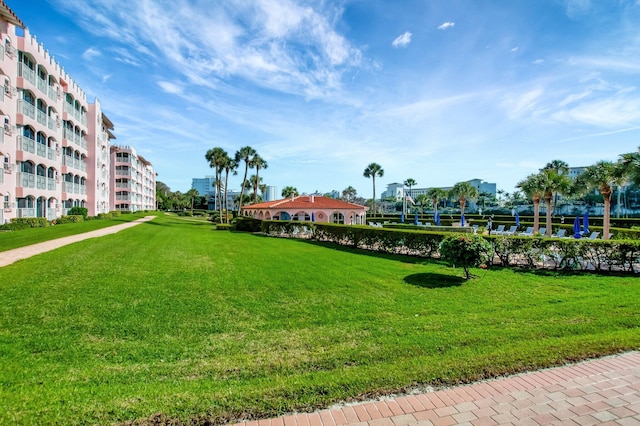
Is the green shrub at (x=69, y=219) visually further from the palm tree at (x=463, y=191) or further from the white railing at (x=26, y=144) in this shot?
the palm tree at (x=463, y=191)

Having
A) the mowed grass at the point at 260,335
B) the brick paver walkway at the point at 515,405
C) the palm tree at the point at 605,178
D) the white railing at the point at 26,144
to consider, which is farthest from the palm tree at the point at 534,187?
the white railing at the point at 26,144

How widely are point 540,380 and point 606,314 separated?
396cm

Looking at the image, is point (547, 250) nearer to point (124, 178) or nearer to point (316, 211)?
point (316, 211)

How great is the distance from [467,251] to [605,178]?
1620 centimetres

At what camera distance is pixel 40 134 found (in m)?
25.6

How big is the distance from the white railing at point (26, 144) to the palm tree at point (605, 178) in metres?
38.1

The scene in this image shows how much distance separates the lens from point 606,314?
6.40 meters

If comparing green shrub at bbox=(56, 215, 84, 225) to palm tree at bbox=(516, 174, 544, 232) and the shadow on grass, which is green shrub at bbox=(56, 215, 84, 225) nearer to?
the shadow on grass

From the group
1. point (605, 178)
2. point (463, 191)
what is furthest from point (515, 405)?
point (463, 191)

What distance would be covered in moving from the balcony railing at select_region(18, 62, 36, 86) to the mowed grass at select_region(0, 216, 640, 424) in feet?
65.9

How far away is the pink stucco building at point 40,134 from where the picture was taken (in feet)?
67.2

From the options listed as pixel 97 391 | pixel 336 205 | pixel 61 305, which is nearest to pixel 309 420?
pixel 97 391

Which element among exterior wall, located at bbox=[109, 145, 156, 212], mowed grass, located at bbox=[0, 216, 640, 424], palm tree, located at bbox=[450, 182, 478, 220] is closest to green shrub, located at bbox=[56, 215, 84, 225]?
mowed grass, located at bbox=[0, 216, 640, 424]

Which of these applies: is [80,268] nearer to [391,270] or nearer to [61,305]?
[61,305]
